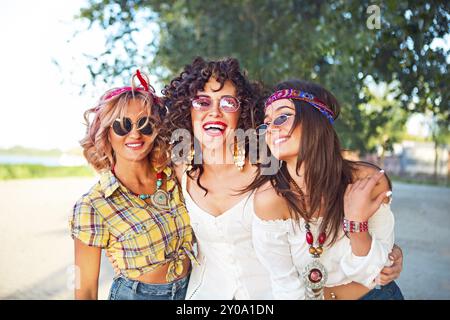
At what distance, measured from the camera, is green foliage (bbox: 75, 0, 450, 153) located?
278 cm

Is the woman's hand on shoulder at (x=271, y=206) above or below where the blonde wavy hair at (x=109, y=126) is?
below

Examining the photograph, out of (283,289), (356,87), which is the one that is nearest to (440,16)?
(356,87)

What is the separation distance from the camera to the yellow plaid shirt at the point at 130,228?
1.99m

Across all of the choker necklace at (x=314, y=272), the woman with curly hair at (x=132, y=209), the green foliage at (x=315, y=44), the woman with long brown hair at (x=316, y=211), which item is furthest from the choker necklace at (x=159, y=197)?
the green foliage at (x=315, y=44)

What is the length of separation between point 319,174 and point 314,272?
40 centimetres

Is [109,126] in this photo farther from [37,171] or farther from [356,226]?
[37,171]

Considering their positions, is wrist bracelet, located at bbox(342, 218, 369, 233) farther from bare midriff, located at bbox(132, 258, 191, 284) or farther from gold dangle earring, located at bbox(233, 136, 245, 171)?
bare midriff, located at bbox(132, 258, 191, 284)

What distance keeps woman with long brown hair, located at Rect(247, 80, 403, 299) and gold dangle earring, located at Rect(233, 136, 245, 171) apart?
0.18 m

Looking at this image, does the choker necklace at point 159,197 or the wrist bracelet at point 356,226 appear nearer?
the wrist bracelet at point 356,226

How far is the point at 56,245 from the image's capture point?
576 cm

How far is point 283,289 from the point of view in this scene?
1.82 metres

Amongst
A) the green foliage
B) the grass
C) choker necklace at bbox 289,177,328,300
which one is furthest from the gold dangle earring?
the grass

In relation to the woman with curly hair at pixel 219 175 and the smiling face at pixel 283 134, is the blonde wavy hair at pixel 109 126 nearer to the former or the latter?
the woman with curly hair at pixel 219 175

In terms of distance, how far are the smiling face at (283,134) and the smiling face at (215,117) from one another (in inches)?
8.4
